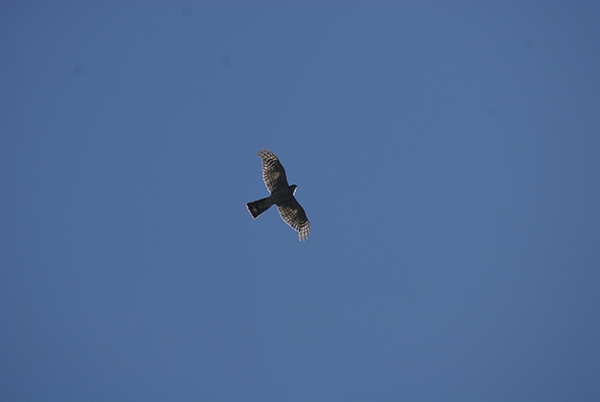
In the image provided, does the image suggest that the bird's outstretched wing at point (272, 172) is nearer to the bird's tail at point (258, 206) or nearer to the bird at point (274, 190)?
the bird at point (274, 190)

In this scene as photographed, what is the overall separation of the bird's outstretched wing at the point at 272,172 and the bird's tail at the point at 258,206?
2.00ft

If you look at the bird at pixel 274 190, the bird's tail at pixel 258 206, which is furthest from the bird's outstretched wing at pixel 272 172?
the bird's tail at pixel 258 206

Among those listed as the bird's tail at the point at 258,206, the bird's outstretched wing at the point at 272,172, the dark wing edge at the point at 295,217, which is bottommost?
the bird's tail at the point at 258,206

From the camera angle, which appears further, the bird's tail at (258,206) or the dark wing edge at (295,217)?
the dark wing edge at (295,217)

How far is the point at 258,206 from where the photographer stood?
21438 mm

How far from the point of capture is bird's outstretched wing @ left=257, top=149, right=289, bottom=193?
21.1 metres

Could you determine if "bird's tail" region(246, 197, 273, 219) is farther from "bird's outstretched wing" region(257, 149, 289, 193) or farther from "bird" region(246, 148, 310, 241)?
"bird's outstretched wing" region(257, 149, 289, 193)

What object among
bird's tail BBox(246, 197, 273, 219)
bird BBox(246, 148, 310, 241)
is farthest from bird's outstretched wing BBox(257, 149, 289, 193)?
bird's tail BBox(246, 197, 273, 219)

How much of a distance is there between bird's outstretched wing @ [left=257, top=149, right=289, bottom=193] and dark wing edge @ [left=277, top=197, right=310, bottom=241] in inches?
42.0

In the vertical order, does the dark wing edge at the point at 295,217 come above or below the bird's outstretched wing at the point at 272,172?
below

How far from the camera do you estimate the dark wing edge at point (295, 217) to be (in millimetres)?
22234

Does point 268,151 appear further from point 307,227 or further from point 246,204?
point 307,227

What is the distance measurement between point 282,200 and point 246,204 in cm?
180

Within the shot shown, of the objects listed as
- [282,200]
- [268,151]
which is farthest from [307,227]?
[268,151]
